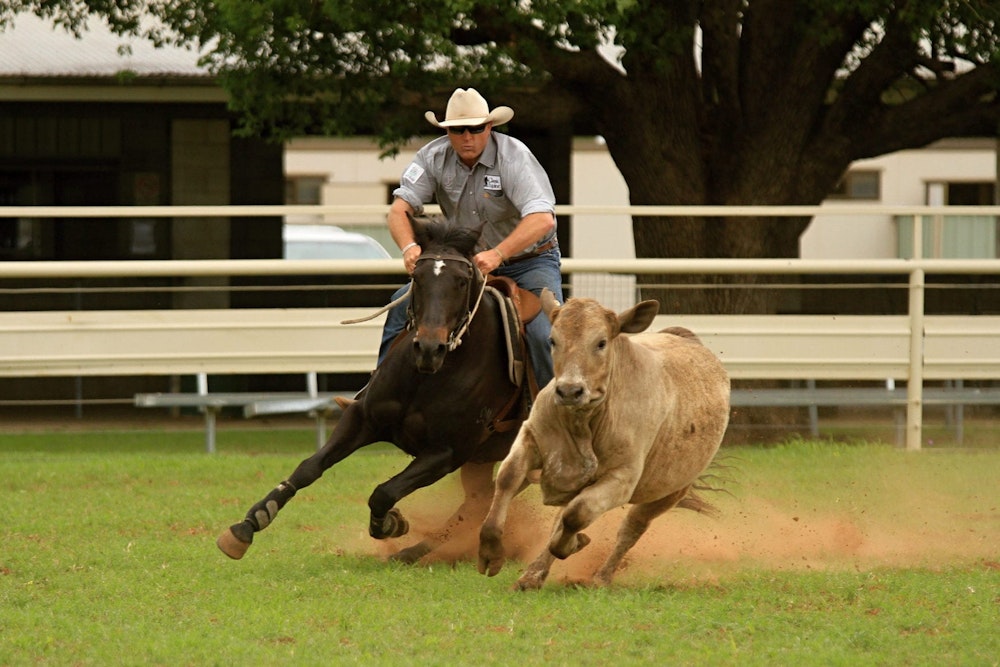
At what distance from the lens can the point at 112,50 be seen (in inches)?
700

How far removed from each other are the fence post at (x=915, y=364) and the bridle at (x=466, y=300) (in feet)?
21.5

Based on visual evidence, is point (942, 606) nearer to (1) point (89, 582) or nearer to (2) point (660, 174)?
(1) point (89, 582)

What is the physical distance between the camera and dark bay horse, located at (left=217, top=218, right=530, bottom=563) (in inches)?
263

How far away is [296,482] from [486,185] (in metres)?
1.80

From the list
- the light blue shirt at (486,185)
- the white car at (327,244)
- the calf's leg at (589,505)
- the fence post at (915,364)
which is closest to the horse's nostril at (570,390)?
the calf's leg at (589,505)

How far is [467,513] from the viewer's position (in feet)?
25.6

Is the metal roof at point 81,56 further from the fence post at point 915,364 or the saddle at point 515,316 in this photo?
the saddle at point 515,316

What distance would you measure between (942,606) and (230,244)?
11.8 meters

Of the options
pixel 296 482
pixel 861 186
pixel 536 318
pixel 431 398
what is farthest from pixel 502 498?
pixel 861 186

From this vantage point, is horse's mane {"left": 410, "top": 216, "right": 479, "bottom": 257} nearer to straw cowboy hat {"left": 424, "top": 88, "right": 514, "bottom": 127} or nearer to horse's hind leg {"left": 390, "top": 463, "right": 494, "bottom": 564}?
straw cowboy hat {"left": 424, "top": 88, "right": 514, "bottom": 127}

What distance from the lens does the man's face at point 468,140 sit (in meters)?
7.29

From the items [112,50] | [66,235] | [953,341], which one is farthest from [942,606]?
[112,50]

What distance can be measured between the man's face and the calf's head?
51.0 inches

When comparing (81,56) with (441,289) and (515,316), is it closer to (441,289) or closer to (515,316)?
(515,316)
